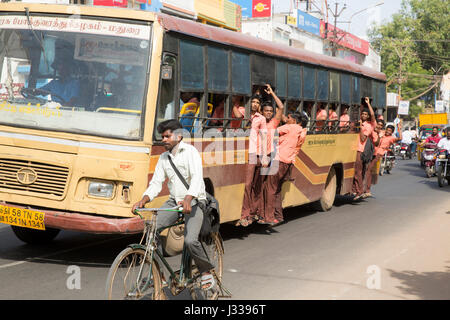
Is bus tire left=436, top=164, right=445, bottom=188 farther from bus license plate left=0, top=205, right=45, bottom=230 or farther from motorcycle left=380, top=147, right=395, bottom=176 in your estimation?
bus license plate left=0, top=205, right=45, bottom=230

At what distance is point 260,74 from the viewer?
9.46 meters

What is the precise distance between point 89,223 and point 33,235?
202 cm

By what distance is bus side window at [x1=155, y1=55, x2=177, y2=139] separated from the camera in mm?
7082

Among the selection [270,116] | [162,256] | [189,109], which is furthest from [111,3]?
[162,256]

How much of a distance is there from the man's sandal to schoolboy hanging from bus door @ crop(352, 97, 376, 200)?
851cm

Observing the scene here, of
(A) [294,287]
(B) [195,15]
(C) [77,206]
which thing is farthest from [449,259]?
(B) [195,15]

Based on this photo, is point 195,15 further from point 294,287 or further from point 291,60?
point 294,287

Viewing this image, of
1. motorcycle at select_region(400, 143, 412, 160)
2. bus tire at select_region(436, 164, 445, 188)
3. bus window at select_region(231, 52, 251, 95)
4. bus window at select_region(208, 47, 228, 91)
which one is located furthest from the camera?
motorcycle at select_region(400, 143, 412, 160)

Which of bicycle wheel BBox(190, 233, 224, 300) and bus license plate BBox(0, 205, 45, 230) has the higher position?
bus license plate BBox(0, 205, 45, 230)

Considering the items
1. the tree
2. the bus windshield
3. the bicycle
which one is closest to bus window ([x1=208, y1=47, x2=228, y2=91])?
the bus windshield

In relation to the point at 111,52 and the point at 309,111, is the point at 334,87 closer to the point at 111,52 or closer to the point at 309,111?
the point at 309,111

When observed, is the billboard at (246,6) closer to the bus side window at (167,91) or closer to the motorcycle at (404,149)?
the motorcycle at (404,149)

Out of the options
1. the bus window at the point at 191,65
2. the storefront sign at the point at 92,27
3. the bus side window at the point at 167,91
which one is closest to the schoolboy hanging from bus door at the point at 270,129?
the bus window at the point at 191,65
